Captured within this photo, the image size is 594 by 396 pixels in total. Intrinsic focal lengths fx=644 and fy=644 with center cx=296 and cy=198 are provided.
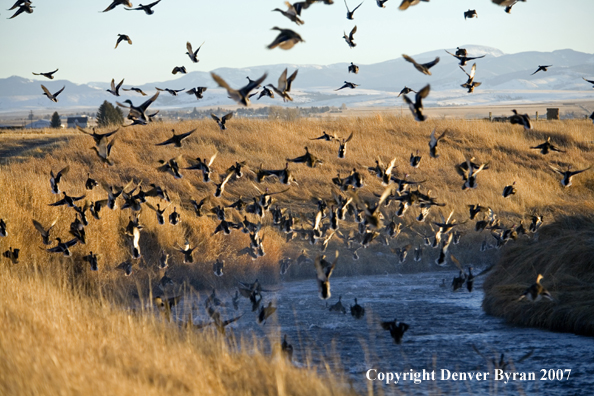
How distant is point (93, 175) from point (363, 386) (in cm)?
1826

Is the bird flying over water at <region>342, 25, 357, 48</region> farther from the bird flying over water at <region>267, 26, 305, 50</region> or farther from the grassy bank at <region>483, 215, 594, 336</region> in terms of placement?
the grassy bank at <region>483, 215, 594, 336</region>

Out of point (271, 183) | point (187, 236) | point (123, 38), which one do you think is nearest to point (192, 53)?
point (123, 38)

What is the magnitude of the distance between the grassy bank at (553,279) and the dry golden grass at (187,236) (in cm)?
446

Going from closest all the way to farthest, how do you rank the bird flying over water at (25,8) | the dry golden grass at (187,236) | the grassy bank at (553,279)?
the dry golden grass at (187,236), the bird flying over water at (25,8), the grassy bank at (553,279)

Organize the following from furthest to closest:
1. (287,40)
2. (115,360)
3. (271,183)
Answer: (271,183) < (115,360) < (287,40)

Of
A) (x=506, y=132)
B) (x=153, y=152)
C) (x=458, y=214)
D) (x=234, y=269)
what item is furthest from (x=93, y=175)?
(x=506, y=132)

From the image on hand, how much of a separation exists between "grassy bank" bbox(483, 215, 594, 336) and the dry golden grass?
14.6ft

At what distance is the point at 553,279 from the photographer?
44.8ft

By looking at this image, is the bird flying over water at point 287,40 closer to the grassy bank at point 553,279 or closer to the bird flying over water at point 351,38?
the bird flying over water at point 351,38

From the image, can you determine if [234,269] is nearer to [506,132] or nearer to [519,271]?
[519,271]

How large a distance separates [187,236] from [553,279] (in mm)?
10343

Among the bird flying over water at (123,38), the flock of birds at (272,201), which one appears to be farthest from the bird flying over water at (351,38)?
the bird flying over water at (123,38)

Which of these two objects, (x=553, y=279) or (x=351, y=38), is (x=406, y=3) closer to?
(x=351, y=38)

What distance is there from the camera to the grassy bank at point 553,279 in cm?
1290
